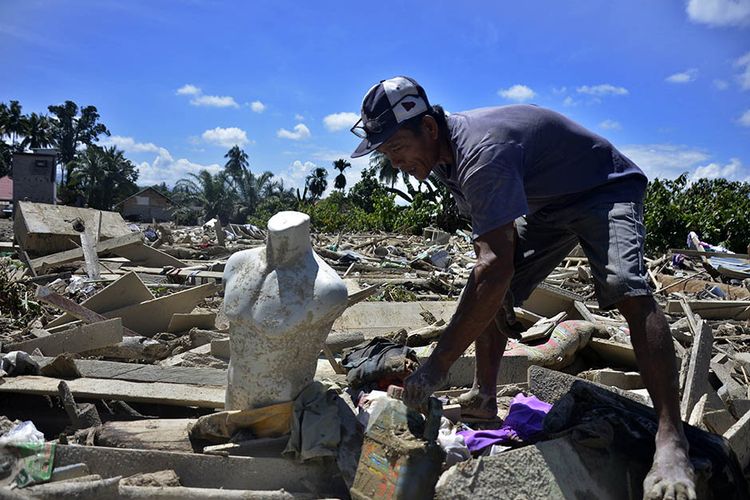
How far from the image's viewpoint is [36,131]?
175 ft

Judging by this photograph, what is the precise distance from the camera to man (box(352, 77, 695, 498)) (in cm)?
217

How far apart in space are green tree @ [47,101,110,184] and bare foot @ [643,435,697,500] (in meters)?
63.8

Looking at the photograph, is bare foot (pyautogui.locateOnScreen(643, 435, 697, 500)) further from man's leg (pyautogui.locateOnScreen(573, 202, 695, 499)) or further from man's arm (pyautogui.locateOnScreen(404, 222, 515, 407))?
man's arm (pyautogui.locateOnScreen(404, 222, 515, 407))

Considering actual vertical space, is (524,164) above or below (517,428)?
above

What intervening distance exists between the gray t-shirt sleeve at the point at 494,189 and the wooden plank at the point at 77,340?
3.33 m

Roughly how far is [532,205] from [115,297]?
4.41 meters

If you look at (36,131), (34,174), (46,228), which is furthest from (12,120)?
(46,228)

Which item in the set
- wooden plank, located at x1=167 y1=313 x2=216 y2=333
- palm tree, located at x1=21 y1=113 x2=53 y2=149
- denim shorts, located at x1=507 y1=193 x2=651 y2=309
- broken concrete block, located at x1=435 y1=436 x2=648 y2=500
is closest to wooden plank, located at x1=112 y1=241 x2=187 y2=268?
wooden plank, located at x1=167 y1=313 x2=216 y2=333

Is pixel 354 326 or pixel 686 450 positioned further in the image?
pixel 354 326

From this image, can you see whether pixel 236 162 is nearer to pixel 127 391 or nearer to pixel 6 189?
pixel 6 189

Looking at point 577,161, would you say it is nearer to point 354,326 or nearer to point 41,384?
point 41,384

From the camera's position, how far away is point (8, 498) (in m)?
2.17

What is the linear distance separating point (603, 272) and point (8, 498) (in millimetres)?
2549

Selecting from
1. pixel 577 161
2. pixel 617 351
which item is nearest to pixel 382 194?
pixel 617 351
